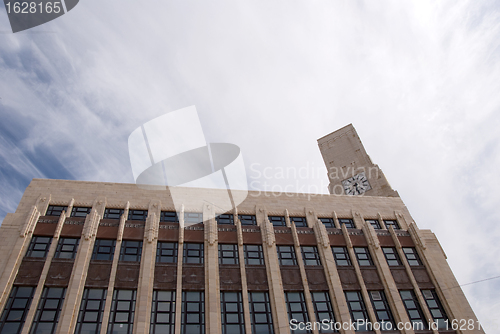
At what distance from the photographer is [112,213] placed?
1179 inches

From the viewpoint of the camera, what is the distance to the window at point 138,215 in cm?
3000

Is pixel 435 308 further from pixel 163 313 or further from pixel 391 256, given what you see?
pixel 163 313

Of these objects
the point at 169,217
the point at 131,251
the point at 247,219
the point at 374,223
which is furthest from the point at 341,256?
the point at 131,251

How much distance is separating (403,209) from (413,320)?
12.7m

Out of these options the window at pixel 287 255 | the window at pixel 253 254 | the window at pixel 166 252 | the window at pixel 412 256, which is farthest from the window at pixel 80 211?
the window at pixel 412 256

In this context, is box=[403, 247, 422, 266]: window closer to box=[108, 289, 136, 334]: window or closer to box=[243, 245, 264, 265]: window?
box=[243, 245, 264, 265]: window

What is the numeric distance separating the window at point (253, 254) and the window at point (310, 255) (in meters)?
3.78

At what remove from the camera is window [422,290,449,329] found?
1054 inches

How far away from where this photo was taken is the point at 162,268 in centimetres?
2633

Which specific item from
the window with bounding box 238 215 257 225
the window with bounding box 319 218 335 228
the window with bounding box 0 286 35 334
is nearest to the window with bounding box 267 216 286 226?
the window with bounding box 238 215 257 225

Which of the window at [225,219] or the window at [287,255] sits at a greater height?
the window at [225,219]

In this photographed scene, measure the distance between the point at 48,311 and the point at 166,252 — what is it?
877 centimetres

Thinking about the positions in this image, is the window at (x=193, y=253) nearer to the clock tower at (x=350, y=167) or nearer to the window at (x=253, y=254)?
the window at (x=253, y=254)

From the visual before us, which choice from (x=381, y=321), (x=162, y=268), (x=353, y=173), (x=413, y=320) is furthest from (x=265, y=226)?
(x=353, y=173)
